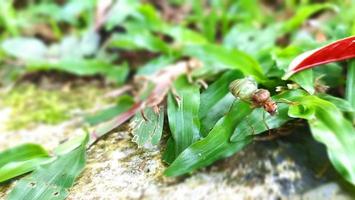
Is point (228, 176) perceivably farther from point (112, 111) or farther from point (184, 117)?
point (112, 111)

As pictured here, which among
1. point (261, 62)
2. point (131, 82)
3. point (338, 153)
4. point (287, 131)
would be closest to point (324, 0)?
point (261, 62)

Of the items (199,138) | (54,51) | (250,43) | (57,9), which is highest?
(57,9)

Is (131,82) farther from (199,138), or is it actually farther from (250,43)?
(199,138)

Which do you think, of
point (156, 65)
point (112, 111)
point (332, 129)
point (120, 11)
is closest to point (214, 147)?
point (332, 129)

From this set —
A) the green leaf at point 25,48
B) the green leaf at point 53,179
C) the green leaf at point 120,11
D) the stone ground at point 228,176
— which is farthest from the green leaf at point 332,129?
the green leaf at point 25,48

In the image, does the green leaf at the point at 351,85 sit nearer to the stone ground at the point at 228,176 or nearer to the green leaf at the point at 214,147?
the stone ground at the point at 228,176

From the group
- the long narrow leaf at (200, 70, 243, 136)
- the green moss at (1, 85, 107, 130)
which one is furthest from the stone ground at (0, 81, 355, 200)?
the green moss at (1, 85, 107, 130)
